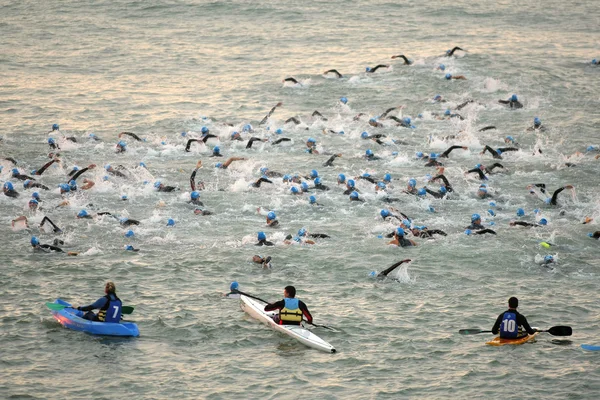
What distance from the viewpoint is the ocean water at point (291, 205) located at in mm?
15664

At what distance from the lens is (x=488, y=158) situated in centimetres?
2853

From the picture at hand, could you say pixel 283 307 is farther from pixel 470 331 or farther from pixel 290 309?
pixel 470 331

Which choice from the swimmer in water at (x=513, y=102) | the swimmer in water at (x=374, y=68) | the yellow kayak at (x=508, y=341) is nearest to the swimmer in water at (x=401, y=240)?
the yellow kayak at (x=508, y=341)

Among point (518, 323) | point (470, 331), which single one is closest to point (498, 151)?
point (470, 331)

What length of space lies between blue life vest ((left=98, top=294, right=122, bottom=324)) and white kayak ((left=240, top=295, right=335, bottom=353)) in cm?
271

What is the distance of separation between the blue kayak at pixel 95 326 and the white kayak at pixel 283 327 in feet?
7.77

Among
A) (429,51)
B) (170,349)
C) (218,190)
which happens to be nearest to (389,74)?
(429,51)

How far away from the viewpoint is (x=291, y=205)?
24484 mm

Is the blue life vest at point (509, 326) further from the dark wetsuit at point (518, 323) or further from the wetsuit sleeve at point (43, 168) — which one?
the wetsuit sleeve at point (43, 168)

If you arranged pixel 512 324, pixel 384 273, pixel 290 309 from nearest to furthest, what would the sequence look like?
pixel 512 324 → pixel 290 309 → pixel 384 273

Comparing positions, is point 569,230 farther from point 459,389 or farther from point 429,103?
point 429,103

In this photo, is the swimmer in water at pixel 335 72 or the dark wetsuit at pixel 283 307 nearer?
the dark wetsuit at pixel 283 307

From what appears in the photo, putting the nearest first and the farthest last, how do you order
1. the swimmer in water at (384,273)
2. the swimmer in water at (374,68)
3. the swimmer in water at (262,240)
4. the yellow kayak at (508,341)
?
the yellow kayak at (508,341) < the swimmer in water at (384,273) < the swimmer in water at (262,240) < the swimmer in water at (374,68)

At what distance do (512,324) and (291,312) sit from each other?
4223mm
